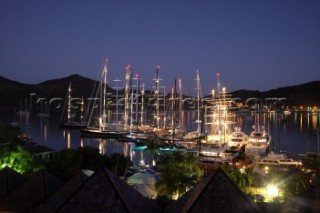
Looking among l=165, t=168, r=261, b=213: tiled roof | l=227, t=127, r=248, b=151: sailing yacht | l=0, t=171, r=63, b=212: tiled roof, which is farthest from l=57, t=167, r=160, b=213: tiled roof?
l=227, t=127, r=248, b=151: sailing yacht

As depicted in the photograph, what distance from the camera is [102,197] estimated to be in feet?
33.0

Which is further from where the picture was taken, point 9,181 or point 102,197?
point 9,181

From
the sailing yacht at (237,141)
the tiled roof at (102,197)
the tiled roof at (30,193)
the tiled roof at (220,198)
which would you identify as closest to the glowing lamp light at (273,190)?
the tiled roof at (220,198)

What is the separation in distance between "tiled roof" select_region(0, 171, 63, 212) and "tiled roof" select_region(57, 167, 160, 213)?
7426 mm

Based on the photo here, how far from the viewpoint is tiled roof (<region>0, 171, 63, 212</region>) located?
1627 cm

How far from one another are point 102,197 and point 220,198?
3.57m

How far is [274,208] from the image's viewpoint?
14.9 metres

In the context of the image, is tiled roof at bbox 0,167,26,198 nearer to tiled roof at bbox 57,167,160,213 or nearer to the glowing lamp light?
tiled roof at bbox 57,167,160,213

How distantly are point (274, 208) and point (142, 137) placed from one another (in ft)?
174

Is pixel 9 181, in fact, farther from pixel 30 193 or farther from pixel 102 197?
pixel 102 197

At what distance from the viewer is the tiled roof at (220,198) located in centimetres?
966

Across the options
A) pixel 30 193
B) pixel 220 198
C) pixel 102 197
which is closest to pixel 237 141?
pixel 30 193

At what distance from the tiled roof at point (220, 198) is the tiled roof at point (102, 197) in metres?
1.84

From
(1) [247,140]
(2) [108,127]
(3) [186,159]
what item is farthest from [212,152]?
(2) [108,127]
